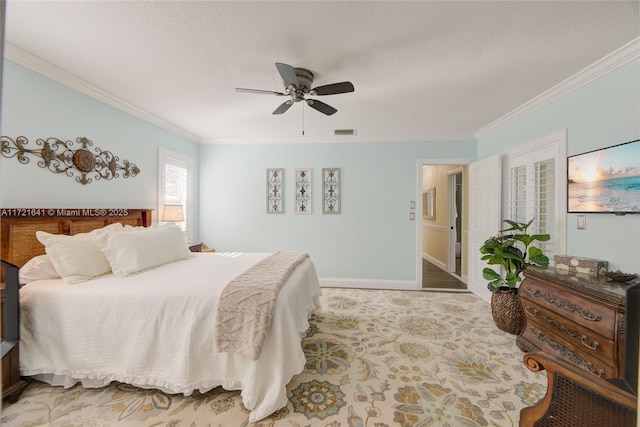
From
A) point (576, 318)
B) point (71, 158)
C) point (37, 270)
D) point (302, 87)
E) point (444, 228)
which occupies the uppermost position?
point (302, 87)

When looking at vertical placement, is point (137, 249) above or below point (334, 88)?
below

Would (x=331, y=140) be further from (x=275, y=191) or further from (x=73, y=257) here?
(x=73, y=257)

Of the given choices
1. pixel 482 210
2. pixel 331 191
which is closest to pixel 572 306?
pixel 482 210

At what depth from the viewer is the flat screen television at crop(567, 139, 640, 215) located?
2186 millimetres

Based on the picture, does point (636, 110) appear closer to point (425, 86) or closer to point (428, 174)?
point (425, 86)

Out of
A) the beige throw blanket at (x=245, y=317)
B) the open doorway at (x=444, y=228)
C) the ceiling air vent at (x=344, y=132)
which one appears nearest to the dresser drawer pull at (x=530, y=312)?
the beige throw blanket at (x=245, y=317)

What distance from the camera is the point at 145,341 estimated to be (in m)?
2.05

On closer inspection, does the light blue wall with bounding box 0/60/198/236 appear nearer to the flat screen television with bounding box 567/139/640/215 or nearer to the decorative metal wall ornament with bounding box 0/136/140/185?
the decorative metal wall ornament with bounding box 0/136/140/185

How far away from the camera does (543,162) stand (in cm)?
322

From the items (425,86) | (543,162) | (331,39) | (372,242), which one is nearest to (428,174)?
(372,242)

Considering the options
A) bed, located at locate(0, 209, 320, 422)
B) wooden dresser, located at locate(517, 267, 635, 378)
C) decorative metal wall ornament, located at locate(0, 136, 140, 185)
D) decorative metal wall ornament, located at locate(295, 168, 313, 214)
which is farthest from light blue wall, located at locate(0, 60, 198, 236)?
wooden dresser, located at locate(517, 267, 635, 378)

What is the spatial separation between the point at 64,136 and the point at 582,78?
4.82 m

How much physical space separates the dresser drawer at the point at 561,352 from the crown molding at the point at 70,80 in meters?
4.69

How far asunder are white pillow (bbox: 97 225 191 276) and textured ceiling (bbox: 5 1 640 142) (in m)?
1.51
